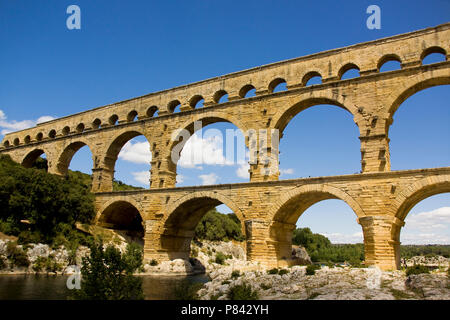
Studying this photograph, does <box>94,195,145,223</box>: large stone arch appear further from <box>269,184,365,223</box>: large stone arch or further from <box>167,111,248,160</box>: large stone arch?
<box>269,184,365,223</box>: large stone arch

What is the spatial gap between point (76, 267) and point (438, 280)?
677 inches

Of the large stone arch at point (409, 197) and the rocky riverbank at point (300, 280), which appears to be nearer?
the rocky riverbank at point (300, 280)

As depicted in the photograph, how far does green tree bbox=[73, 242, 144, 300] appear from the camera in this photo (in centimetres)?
895

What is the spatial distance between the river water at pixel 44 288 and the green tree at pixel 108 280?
417 centimetres

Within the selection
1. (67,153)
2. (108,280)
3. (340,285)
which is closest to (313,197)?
(340,285)

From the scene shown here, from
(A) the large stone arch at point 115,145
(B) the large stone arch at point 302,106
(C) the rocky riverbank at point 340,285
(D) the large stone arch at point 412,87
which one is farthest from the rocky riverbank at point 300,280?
(B) the large stone arch at point 302,106

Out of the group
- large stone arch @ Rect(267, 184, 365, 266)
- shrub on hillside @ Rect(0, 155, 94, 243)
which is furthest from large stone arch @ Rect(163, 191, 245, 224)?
shrub on hillside @ Rect(0, 155, 94, 243)

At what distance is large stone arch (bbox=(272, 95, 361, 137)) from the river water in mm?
9856

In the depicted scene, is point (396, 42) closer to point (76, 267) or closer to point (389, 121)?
point (389, 121)

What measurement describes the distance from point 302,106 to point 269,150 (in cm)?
293

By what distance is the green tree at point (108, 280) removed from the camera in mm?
8945

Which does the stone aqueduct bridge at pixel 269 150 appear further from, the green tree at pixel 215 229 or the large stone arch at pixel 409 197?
the green tree at pixel 215 229

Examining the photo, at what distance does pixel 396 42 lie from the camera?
18078mm
